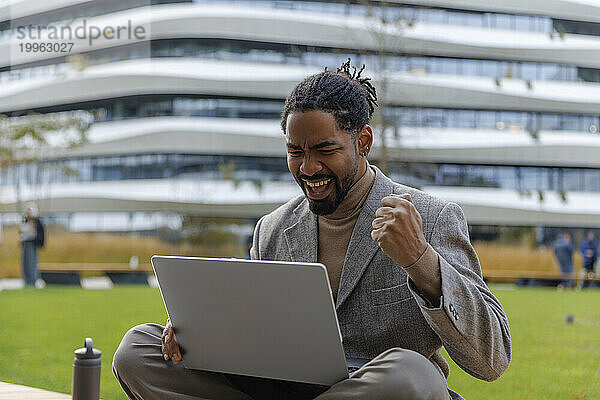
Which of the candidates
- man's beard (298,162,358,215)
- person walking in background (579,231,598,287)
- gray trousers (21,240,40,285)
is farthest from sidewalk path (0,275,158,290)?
man's beard (298,162,358,215)

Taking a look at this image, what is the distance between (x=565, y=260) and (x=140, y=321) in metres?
7.18

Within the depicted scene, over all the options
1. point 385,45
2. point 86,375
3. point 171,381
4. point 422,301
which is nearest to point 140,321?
point 86,375

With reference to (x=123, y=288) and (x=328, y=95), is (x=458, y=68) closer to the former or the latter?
(x=123, y=288)

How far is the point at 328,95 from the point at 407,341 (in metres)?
0.52

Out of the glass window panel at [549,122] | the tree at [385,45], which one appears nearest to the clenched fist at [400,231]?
the tree at [385,45]

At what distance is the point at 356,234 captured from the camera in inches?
65.6

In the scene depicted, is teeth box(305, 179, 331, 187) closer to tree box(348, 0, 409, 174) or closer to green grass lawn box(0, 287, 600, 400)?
green grass lawn box(0, 287, 600, 400)

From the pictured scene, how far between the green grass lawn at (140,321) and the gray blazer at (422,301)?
2.21 metres

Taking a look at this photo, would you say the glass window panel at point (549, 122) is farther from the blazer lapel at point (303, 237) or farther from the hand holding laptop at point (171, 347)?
the hand holding laptop at point (171, 347)

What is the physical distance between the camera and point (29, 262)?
8680 mm

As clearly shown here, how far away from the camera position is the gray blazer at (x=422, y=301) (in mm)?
1414

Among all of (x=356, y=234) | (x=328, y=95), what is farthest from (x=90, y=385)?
(x=328, y=95)

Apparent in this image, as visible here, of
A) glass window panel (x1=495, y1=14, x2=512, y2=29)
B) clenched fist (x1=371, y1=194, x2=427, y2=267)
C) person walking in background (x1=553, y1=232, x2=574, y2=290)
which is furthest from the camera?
glass window panel (x1=495, y1=14, x2=512, y2=29)

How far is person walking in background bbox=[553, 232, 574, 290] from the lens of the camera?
1074 cm
